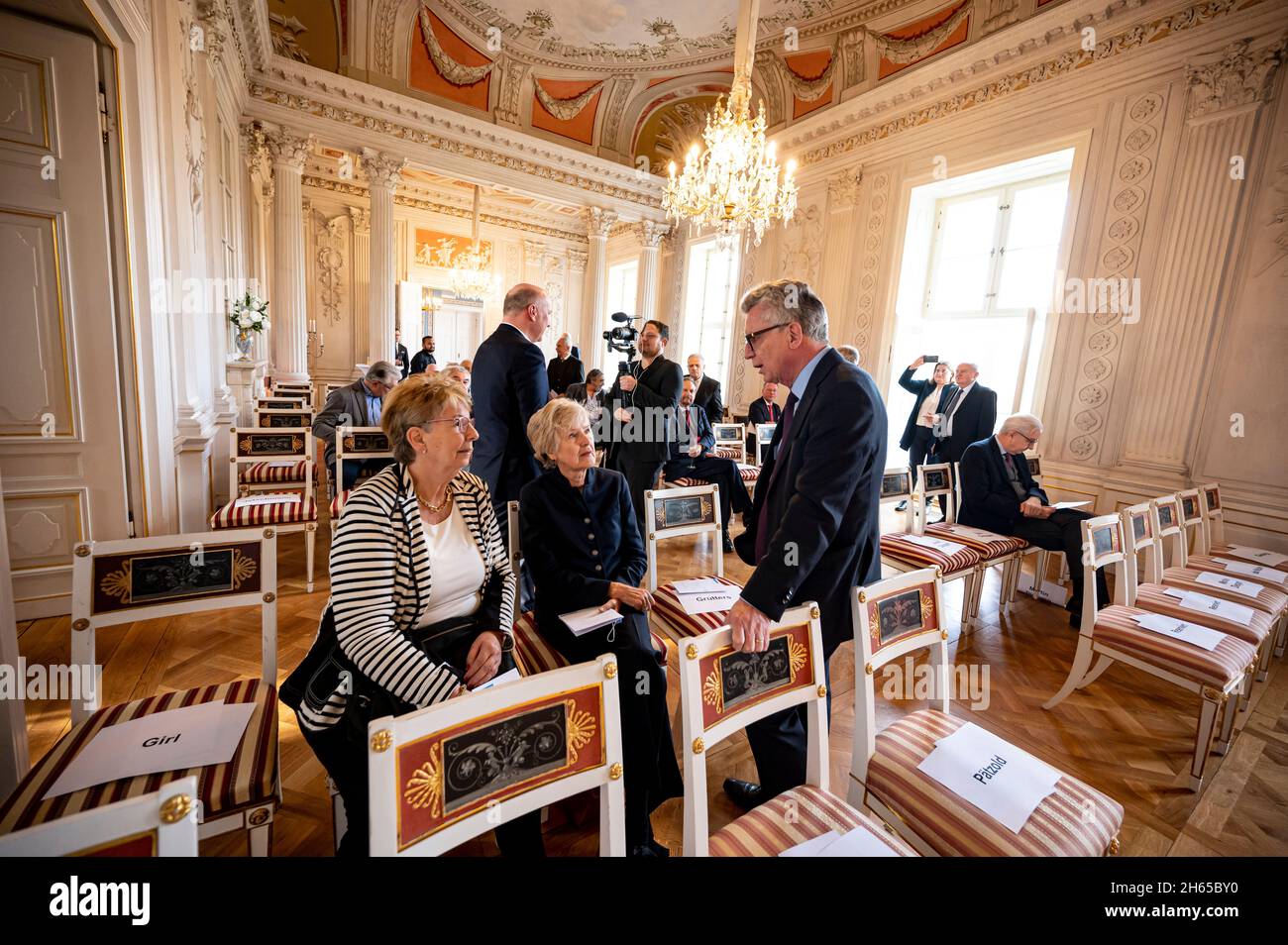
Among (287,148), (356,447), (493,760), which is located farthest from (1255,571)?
(287,148)

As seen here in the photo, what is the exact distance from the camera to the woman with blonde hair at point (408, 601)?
1.39m

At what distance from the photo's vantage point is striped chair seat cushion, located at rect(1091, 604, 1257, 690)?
2.14 metres

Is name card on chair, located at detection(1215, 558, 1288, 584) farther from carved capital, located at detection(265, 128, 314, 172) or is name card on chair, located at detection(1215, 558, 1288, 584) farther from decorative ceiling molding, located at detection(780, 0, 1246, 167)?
carved capital, located at detection(265, 128, 314, 172)

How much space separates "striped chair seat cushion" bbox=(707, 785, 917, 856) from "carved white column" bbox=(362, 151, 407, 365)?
9.35 m

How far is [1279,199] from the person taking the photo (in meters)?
4.05

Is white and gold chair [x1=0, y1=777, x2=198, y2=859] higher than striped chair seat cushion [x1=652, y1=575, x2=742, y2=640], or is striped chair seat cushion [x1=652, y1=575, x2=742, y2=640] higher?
white and gold chair [x1=0, y1=777, x2=198, y2=859]

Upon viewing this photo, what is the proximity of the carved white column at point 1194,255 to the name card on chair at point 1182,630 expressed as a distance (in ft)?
9.90

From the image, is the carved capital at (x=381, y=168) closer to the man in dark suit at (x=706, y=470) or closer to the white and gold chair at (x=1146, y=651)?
the man in dark suit at (x=706, y=470)

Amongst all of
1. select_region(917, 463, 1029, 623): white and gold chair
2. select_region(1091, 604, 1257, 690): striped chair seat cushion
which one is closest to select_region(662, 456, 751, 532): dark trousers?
select_region(917, 463, 1029, 623): white and gold chair

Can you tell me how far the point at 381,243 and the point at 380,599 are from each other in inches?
356

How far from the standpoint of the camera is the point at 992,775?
4.61 ft

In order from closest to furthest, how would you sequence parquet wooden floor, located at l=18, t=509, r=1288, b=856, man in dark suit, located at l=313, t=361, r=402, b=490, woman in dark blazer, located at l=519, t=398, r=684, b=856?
woman in dark blazer, located at l=519, t=398, r=684, b=856, parquet wooden floor, located at l=18, t=509, r=1288, b=856, man in dark suit, located at l=313, t=361, r=402, b=490

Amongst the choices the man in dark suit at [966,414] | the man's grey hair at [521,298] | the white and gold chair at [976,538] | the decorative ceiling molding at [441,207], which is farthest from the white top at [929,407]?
the decorative ceiling molding at [441,207]
